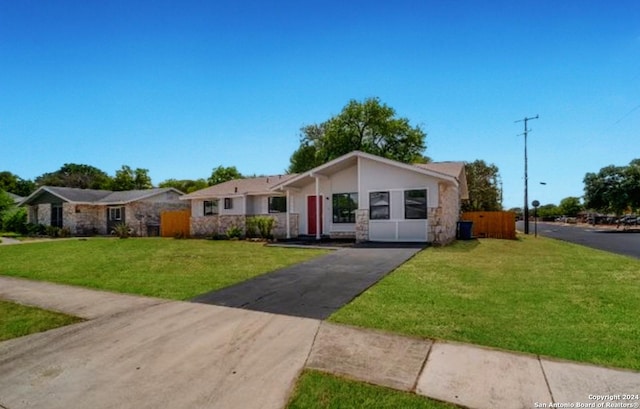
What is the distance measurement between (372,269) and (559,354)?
5.79 meters

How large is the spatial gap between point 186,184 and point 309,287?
49.7m

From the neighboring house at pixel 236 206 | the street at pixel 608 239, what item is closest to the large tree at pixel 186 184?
the neighboring house at pixel 236 206

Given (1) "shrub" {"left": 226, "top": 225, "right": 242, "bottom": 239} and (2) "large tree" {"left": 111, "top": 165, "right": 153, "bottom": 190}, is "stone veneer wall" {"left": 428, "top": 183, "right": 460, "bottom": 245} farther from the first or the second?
(2) "large tree" {"left": 111, "top": 165, "right": 153, "bottom": 190}

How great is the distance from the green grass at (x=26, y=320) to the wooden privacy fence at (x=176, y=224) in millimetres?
19651

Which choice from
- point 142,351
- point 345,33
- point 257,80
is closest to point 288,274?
point 142,351

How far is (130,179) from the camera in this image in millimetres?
51156

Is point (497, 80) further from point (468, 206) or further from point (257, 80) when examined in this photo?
point (468, 206)

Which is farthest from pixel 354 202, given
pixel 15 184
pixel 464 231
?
pixel 15 184

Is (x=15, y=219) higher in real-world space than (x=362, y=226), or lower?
higher

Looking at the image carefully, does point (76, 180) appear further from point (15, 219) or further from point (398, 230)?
point (398, 230)

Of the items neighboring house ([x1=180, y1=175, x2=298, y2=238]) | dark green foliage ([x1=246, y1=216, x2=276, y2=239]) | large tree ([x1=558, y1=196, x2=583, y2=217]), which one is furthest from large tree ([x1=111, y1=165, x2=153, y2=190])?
large tree ([x1=558, y1=196, x2=583, y2=217])

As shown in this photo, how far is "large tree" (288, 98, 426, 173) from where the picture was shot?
3266 cm

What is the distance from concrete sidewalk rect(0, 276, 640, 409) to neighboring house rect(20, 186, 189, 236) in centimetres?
2640

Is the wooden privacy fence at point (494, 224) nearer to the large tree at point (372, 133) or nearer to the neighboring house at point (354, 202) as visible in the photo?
the neighboring house at point (354, 202)
